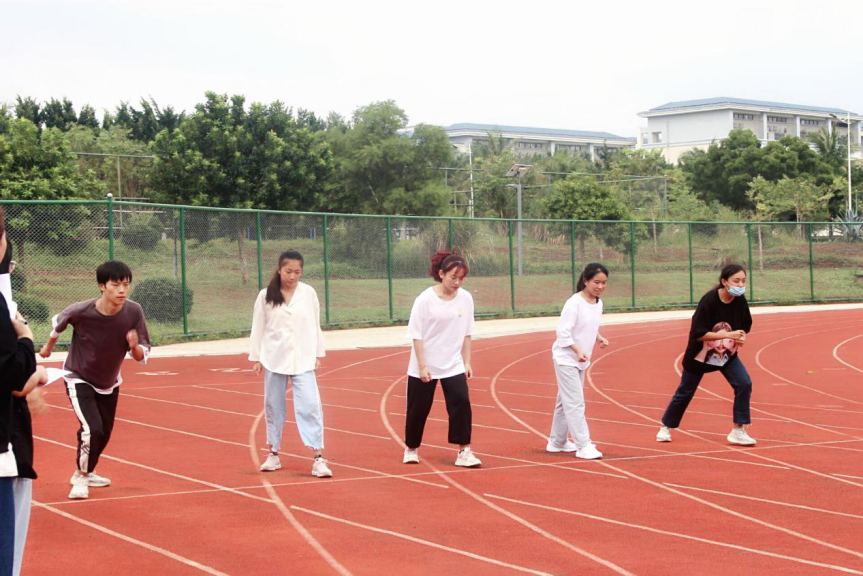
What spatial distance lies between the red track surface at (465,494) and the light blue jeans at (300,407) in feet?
1.02

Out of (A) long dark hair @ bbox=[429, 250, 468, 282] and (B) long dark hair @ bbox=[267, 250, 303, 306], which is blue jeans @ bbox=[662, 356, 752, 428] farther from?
(B) long dark hair @ bbox=[267, 250, 303, 306]

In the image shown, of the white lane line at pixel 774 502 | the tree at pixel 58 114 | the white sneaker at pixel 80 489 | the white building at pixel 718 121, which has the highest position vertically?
the white building at pixel 718 121

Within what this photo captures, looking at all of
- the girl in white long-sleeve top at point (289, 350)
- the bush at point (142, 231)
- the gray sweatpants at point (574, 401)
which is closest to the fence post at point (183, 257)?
the bush at point (142, 231)

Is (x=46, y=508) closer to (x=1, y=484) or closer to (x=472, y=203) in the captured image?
(x=1, y=484)

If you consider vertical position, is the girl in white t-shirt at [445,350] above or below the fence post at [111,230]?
below

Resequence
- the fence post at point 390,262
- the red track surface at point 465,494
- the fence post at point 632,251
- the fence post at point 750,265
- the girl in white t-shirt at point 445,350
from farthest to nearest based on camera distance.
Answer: the fence post at point 750,265 < the fence post at point 632,251 < the fence post at point 390,262 < the girl in white t-shirt at point 445,350 < the red track surface at point 465,494

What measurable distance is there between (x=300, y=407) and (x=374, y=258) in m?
16.5

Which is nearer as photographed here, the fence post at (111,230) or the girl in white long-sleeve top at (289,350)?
the girl in white long-sleeve top at (289,350)

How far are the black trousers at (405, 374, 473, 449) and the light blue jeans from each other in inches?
30.8

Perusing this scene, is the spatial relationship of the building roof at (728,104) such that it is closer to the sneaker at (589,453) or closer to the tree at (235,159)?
the tree at (235,159)

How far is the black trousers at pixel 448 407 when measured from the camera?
27.1ft

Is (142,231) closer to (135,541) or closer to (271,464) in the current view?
(271,464)

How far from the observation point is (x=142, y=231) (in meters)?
19.3

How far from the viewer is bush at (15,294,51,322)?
18.4m
